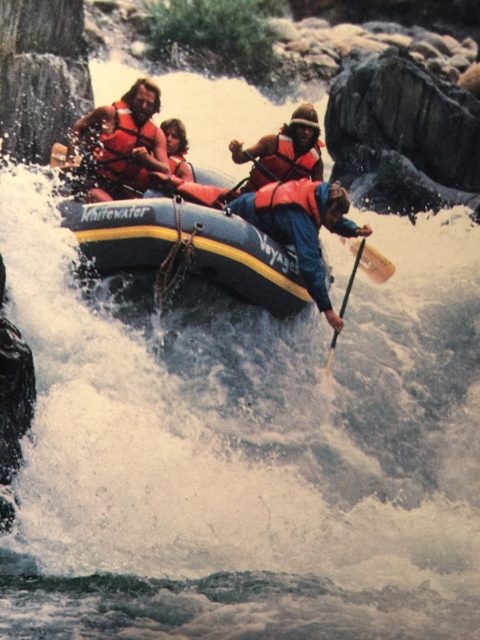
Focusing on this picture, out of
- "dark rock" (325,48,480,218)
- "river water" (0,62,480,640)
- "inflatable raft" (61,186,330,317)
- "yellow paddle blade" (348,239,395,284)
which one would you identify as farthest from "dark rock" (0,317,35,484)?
"dark rock" (325,48,480,218)

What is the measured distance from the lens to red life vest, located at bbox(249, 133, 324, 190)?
5.04m

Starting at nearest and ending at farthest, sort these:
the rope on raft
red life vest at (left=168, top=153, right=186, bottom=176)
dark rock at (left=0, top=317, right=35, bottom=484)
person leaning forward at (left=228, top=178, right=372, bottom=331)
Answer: dark rock at (left=0, top=317, right=35, bottom=484) → the rope on raft → person leaning forward at (left=228, top=178, right=372, bottom=331) → red life vest at (left=168, top=153, right=186, bottom=176)

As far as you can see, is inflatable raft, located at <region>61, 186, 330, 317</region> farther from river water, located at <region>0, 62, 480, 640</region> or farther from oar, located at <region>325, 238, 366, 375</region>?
oar, located at <region>325, 238, 366, 375</region>

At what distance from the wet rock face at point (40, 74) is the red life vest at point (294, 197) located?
77cm

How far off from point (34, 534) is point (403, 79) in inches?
88.7

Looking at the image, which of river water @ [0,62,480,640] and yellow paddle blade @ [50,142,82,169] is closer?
river water @ [0,62,480,640]

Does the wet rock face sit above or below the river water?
above

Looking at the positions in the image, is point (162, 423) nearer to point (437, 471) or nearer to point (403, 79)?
point (437, 471)

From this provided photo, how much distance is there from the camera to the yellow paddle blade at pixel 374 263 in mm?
4984

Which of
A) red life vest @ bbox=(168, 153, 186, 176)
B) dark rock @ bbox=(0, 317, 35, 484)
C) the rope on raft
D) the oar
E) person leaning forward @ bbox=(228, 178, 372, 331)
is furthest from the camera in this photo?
red life vest @ bbox=(168, 153, 186, 176)

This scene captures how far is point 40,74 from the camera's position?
5.28 metres

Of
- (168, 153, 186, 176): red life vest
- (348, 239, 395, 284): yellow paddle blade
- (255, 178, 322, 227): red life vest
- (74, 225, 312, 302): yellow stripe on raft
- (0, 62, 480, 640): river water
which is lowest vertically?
(0, 62, 480, 640): river water

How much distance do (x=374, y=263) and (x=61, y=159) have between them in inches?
48.0

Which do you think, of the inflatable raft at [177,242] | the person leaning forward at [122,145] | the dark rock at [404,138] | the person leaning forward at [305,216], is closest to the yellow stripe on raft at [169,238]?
the inflatable raft at [177,242]
